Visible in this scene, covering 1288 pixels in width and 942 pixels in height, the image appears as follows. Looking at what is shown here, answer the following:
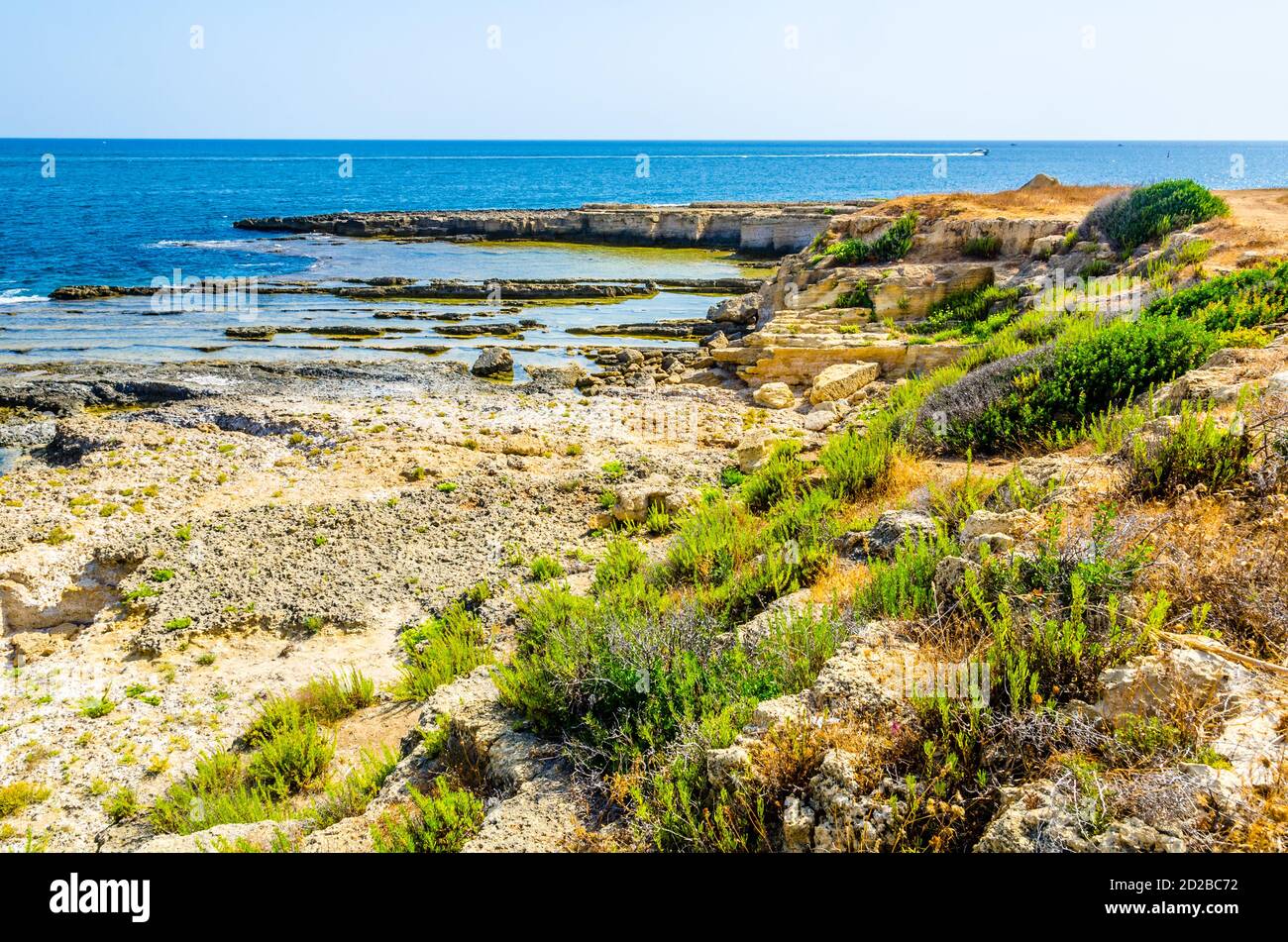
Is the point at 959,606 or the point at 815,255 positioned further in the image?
the point at 815,255

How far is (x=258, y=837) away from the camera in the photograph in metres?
4.68

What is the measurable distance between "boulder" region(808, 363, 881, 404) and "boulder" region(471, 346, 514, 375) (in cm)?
979

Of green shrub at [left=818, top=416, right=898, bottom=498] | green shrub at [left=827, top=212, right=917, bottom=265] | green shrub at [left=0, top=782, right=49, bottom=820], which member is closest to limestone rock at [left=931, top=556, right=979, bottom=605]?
green shrub at [left=818, top=416, right=898, bottom=498]

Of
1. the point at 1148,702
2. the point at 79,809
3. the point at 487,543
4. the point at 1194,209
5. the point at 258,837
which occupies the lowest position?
the point at 79,809

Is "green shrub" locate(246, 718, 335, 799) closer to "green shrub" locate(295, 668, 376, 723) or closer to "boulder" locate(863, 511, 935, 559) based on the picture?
"green shrub" locate(295, 668, 376, 723)

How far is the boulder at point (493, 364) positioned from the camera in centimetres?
2242

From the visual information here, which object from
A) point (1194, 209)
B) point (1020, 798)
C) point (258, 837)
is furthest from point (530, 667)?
point (1194, 209)

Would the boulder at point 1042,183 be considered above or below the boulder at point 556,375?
above

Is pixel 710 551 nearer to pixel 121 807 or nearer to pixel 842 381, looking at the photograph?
pixel 121 807

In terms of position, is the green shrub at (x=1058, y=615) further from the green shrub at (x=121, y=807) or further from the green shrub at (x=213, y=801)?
the green shrub at (x=121, y=807)

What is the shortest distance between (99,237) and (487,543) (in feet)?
186

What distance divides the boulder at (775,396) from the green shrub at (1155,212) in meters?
8.44

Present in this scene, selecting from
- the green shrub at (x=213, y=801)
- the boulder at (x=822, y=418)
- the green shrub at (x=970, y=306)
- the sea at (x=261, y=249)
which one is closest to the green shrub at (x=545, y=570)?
the green shrub at (x=213, y=801)

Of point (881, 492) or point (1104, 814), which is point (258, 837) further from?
point (881, 492)
